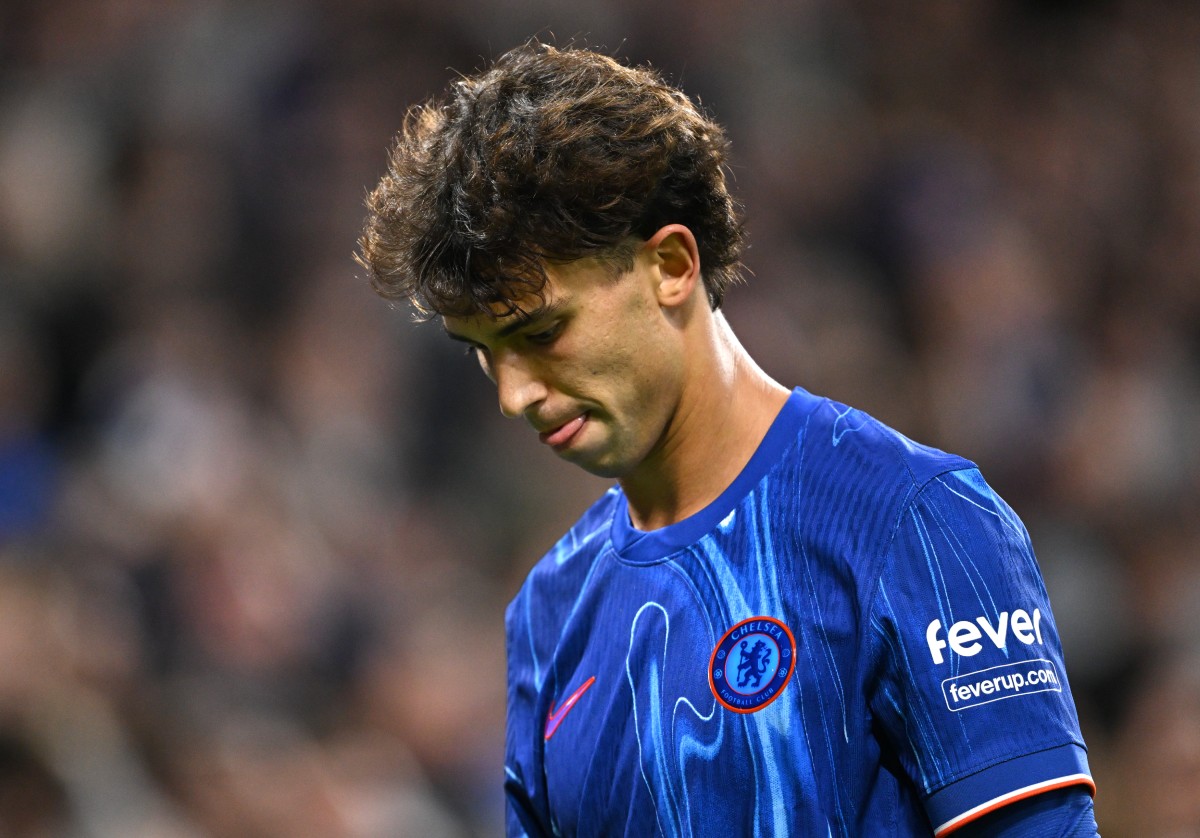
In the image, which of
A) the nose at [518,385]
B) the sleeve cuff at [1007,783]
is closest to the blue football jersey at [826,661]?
the sleeve cuff at [1007,783]

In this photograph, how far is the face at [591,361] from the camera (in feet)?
6.52

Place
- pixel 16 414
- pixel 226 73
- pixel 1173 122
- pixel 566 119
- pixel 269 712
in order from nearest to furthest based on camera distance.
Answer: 1. pixel 566 119
2. pixel 269 712
3. pixel 16 414
4. pixel 226 73
5. pixel 1173 122

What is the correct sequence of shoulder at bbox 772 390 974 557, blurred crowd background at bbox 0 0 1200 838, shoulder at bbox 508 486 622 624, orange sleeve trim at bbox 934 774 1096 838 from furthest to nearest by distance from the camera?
blurred crowd background at bbox 0 0 1200 838 → shoulder at bbox 508 486 622 624 → shoulder at bbox 772 390 974 557 → orange sleeve trim at bbox 934 774 1096 838

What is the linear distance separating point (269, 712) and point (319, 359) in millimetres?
1648

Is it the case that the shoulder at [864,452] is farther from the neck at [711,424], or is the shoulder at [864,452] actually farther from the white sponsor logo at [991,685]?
the white sponsor logo at [991,685]

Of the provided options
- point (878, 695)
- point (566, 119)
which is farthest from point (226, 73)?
point (878, 695)

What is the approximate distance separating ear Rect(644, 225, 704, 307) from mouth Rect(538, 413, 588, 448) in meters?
0.19

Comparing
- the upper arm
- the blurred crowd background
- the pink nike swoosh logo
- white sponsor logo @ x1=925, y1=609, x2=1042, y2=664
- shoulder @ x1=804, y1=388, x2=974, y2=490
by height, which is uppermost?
the blurred crowd background

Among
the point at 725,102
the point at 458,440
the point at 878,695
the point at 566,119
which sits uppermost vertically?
the point at 725,102

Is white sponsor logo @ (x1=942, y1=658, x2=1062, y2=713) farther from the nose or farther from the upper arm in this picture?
the nose

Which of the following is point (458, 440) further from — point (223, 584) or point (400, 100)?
point (400, 100)

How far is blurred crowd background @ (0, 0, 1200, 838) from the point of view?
4.63 metres

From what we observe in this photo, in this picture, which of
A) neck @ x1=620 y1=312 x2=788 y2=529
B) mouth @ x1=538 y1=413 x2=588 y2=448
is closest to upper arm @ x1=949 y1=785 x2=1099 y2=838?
neck @ x1=620 y1=312 x2=788 y2=529

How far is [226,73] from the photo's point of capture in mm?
6539
